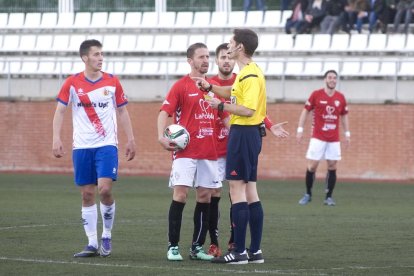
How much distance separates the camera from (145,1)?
3300 centimetres

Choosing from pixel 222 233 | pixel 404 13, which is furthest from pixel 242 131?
pixel 404 13

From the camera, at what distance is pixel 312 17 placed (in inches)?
1144

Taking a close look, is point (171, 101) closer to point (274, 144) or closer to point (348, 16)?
point (274, 144)

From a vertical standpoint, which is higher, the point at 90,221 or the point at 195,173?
the point at 195,173

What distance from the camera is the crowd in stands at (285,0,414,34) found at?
91.3 feet

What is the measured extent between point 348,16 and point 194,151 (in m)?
18.5

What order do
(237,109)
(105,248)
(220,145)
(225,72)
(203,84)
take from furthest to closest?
(225,72)
(220,145)
(105,248)
(203,84)
(237,109)

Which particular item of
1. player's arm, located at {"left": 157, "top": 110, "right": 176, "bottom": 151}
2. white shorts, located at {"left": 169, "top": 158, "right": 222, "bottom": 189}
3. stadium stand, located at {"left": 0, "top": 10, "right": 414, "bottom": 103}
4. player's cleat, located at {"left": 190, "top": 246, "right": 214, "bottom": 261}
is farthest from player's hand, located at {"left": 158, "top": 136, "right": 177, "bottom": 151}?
stadium stand, located at {"left": 0, "top": 10, "right": 414, "bottom": 103}

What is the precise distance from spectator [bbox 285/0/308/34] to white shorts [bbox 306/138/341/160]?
1041 centimetres

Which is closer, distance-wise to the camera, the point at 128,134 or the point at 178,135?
the point at 178,135

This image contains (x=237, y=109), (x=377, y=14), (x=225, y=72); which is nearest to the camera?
(x=237, y=109)

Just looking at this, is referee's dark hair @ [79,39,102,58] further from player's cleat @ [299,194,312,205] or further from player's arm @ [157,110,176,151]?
player's cleat @ [299,194,312,205]

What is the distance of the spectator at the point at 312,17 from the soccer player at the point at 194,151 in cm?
1835

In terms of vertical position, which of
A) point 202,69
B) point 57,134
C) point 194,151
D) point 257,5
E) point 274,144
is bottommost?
point 194,151
